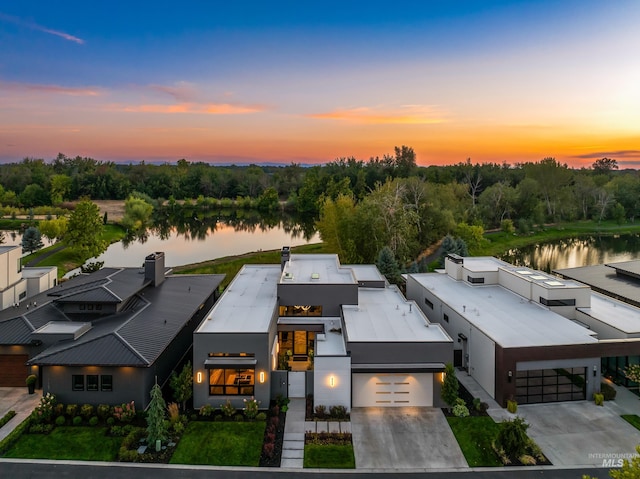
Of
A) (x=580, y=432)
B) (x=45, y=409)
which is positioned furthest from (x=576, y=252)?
(x=45, y=409)

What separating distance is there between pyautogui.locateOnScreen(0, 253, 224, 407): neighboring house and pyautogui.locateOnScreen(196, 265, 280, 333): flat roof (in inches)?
68.2

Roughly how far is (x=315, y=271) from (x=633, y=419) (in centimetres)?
1650

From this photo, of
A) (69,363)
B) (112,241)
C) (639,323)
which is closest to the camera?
(69,363)

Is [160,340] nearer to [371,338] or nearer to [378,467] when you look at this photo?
[371,338]

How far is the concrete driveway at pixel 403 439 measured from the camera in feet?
44.7

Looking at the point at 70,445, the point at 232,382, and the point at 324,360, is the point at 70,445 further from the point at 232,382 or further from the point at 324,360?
the point at 324,360

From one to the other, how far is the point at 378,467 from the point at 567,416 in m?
8.37

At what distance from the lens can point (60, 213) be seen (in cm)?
8056

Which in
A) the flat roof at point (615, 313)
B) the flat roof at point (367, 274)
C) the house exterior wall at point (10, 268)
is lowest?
the flat roof at point (615, 313)

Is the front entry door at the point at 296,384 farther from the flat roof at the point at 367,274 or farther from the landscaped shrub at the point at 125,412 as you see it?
the flat roof at the point at 367,274

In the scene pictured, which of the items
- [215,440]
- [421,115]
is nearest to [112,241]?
[421,115]

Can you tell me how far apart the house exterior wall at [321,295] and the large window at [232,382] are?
5.47 metres

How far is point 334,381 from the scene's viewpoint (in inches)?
664

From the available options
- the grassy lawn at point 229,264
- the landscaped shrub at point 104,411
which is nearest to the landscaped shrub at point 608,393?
the landscaped shrub at point 104,411
